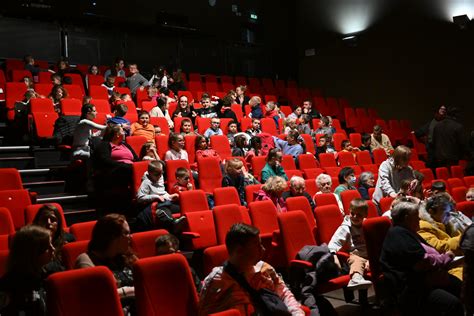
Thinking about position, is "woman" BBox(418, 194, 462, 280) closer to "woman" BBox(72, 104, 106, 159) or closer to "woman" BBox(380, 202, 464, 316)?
"woman" BBox(380, 202, 464, 316)

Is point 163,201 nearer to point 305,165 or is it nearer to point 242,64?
point 305,165

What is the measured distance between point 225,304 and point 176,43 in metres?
8.64

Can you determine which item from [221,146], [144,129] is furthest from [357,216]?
[144,129]

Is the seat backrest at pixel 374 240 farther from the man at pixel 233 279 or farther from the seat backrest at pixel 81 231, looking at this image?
the seat backrest at pixel 81 231

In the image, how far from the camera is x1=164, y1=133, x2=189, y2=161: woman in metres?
5.00

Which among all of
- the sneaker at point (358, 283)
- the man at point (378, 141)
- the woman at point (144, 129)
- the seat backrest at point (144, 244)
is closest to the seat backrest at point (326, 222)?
the sneaker at point (358, 283)

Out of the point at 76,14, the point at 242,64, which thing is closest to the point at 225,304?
the point at 76,14

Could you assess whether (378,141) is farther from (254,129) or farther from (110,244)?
(110,244)

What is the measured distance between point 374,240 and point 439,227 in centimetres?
52

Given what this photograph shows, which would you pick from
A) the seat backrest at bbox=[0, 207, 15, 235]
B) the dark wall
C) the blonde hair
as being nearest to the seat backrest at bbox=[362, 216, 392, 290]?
the blonde hair

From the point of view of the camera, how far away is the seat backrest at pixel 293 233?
323cm

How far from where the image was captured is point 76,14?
8.76m

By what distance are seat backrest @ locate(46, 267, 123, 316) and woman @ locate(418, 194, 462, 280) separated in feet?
6.09

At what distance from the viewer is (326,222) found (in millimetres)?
3553
